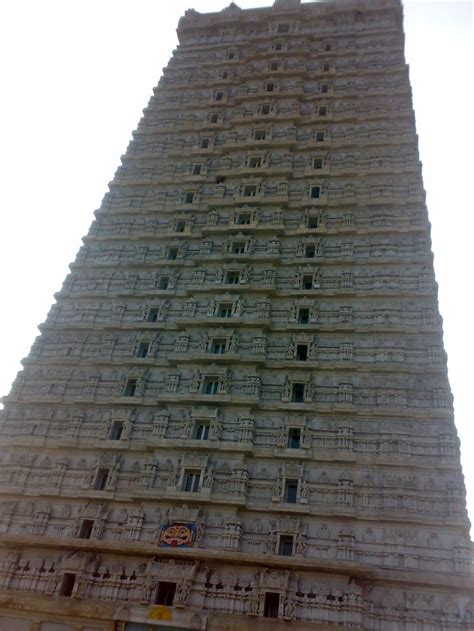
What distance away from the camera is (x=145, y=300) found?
3073 cm

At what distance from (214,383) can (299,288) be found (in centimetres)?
690

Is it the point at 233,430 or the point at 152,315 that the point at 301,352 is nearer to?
the point at 233,430

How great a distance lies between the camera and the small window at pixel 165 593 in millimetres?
21000

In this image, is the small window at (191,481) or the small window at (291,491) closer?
the small window at (291,491)

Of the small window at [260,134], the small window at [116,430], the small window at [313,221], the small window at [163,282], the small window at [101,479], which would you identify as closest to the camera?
the small window at [101,479]

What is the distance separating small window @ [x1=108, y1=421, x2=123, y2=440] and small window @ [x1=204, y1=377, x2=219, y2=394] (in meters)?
4.30

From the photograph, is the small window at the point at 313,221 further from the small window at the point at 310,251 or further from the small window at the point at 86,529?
the small window at the point at 86,529

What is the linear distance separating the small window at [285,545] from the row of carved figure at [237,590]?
1.16 metres

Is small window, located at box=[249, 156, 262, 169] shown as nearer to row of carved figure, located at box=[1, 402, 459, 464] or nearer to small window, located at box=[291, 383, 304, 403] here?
small window, located at box=[291, 383, 304, 403]

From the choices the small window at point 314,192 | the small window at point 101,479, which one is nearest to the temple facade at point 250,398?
the small window at point 101,479

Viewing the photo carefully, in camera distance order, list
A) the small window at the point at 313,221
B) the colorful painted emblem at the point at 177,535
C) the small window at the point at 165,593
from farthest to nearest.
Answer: the small window at the point at 313,221 < the colorful painted emblem at the point at 177,535 < the small window at the point at 165,593

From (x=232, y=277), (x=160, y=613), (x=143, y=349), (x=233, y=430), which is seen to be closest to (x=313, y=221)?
(x=232, y=277)

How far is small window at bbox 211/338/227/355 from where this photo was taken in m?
28.0

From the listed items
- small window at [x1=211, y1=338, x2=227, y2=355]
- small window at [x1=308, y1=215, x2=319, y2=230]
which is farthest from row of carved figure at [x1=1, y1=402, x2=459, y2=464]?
small window at [x1=308, y1=215, x2=319, y2=230]
